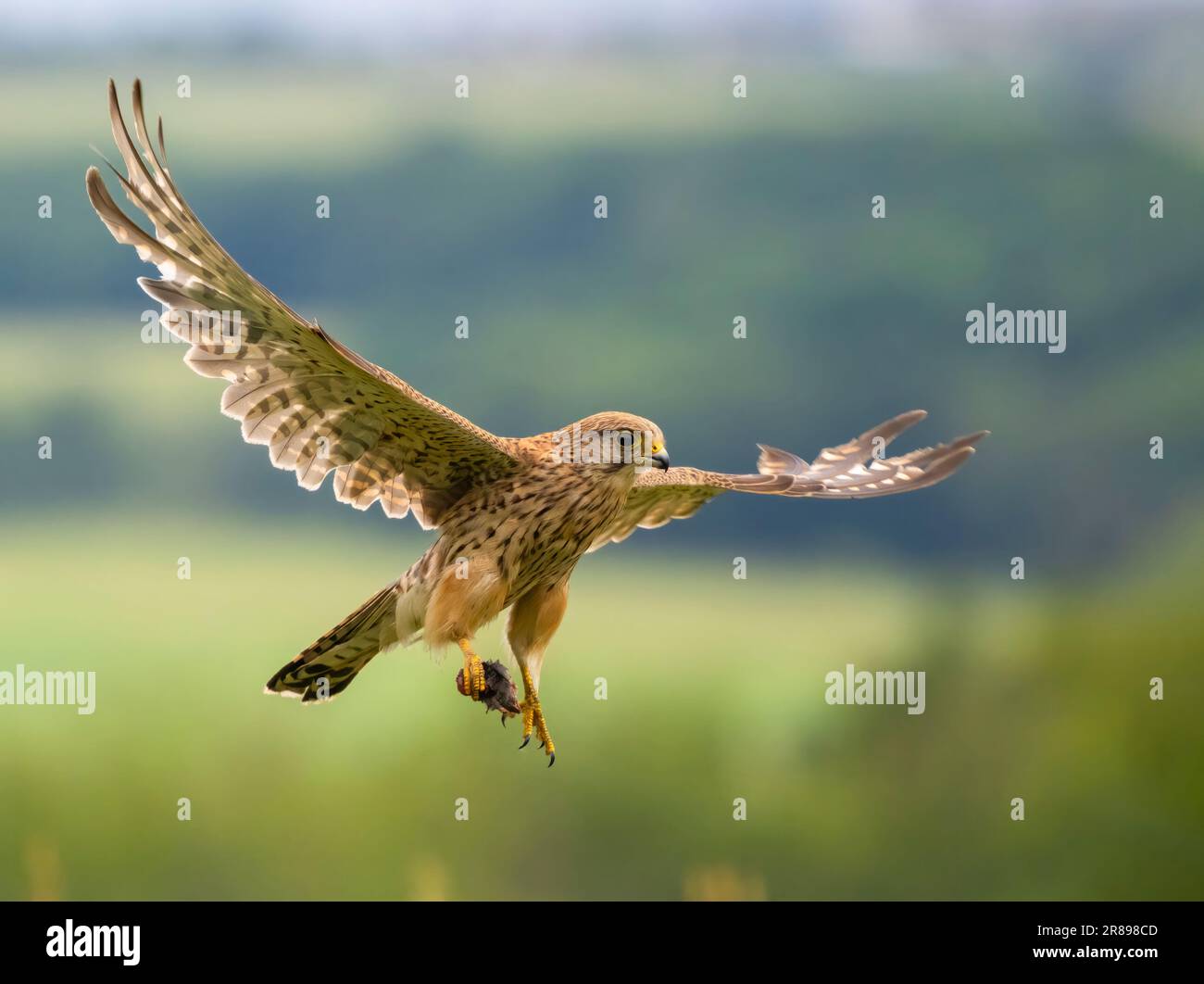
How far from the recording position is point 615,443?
4441mm

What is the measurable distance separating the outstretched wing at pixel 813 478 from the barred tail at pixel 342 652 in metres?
0.79

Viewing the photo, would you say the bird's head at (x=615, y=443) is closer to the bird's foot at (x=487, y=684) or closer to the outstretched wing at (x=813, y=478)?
the outstretched wing at (x=813, y=478)

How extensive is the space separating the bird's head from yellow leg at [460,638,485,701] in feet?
2.25

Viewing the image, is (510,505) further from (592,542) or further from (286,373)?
(286,373)

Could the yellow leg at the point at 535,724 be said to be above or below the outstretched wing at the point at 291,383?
below

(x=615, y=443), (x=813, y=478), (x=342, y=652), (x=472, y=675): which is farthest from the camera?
(x=813, y=478)

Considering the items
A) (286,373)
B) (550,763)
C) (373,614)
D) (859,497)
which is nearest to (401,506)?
(373,614)

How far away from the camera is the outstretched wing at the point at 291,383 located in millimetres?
3990

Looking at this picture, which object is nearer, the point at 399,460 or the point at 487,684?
the point at 487,684

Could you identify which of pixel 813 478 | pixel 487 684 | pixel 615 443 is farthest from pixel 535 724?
pixel 813 478

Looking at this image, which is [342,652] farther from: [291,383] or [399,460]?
[291,383]

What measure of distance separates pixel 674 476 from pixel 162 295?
193cm

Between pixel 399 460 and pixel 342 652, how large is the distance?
69 centimetres

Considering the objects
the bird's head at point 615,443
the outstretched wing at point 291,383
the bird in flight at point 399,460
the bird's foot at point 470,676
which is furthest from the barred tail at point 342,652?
the bird's head at point 615,443
